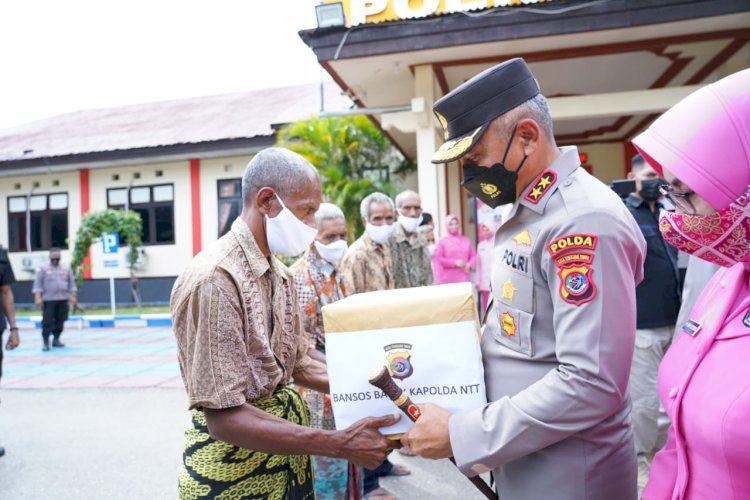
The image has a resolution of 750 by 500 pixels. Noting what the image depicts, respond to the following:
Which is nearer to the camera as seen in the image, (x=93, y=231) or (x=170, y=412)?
(x=170, y=412)

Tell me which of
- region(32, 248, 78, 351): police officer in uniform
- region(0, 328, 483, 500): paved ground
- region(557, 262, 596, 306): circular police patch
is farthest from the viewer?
region(32, 248, 78, 351): police officer in uniform

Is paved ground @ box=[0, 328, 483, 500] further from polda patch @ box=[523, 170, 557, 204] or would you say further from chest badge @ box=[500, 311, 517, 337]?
polda patch @ box=[523, 170, 557, 204]

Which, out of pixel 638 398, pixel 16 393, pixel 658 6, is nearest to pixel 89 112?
pixel 16 393

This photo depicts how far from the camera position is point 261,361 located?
1735mm

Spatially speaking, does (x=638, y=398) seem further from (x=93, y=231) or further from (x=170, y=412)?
(x=93, y=231)

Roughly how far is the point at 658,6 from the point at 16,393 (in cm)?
874

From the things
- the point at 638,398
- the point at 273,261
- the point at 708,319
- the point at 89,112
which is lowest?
the point at 638,398

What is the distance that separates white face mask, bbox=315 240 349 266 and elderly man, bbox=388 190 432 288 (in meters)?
1.47

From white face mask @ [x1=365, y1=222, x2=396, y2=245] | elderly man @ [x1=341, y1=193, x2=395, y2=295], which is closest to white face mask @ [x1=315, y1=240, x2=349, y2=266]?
elderly man @ [x1=341, y1=193, x2=395, y2=295]

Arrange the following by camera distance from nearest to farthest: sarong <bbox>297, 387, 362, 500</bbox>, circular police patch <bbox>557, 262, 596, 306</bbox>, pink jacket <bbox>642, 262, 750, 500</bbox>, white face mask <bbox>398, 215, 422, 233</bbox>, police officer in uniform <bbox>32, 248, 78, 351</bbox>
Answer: pink jacket <bbox>642, 262, 750, 500</bbox> → circular police patch <bbox>557, 262, 596, 306</bbox> → sarong <bbox>297, 387, 362, 500</bbox> → white face mask <bbox>398, 215, 422, 233</bbox> → police officer in uniform <bbox>32, 248, 78, 351</bbox>

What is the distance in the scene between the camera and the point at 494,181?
1567 mm

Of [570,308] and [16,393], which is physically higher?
[570,308]

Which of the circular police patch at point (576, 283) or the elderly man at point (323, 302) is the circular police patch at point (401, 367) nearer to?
the circular police patch at point (576, 283)

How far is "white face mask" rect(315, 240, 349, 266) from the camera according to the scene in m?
3.66
